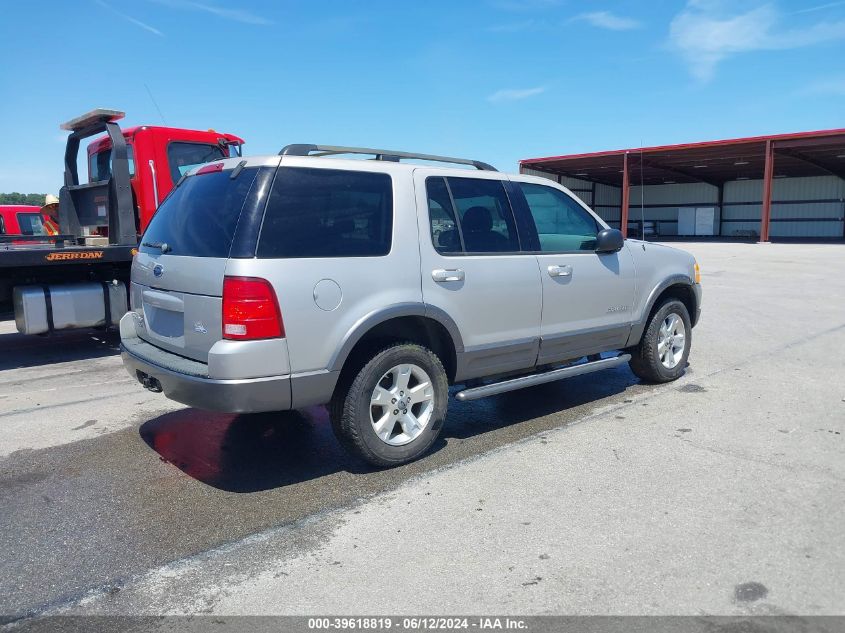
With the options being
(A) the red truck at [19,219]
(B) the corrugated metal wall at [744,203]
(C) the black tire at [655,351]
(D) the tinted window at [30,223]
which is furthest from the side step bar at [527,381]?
(B) the corrugated metal wall at [744,203]

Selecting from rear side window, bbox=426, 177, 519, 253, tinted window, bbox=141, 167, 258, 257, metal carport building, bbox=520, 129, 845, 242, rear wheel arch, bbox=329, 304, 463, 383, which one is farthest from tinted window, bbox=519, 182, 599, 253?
metal carport building, bbox=520, 129, 845, 242

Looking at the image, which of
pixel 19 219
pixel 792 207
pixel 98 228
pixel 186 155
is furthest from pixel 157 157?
pixel 792 207

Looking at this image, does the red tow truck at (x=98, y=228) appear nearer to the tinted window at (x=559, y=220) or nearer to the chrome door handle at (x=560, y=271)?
the tinted window at (x=559, y=220)

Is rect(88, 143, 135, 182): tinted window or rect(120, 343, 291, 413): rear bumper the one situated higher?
rect(88, 143, 135, 182): tinted window

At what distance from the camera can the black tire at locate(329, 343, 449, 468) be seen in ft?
13.7

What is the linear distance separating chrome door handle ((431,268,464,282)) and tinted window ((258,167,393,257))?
0.39 m

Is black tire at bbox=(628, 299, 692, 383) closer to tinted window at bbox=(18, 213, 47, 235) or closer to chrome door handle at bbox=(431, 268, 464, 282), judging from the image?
chrome door handle at bbox=(431, 268, 464, 282)

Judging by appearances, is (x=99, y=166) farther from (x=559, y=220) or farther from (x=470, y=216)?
(x=559, y=220)

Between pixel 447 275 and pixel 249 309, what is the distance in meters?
1.41

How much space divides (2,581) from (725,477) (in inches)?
156

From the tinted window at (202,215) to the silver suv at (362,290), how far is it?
1cm

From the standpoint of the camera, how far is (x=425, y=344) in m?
4.74

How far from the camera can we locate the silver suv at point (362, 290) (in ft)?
12.6

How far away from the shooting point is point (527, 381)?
5168mm
